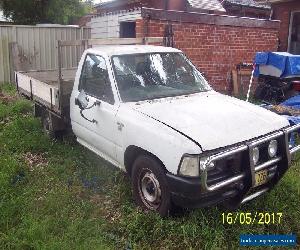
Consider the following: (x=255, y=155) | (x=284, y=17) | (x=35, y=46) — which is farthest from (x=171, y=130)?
(x=284, y=17)

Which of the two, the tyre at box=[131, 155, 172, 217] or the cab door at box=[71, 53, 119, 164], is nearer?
the tyre at box=[131, 155, 172, 217]

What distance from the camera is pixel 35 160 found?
5910 mm

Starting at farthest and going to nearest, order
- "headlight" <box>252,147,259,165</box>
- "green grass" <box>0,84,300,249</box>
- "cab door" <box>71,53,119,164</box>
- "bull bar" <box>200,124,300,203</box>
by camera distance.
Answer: "cab door" <box>71,53,119,164</box> → "headlight" <box>252,147,259,165</box> → "green grass" <box>0,84,300,249</box> → "bull bar" <box>200,124,300,203</box>

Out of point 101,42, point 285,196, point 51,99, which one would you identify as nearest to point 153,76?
point 101,42

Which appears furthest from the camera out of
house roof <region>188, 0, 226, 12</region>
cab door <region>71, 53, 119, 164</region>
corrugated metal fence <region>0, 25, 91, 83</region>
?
house roof <region>188, 0, 226, 12</region>

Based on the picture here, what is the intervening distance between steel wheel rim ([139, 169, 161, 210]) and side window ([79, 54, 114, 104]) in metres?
1.10

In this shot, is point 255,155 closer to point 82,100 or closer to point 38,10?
point 82,100

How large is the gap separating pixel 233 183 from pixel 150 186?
940 millimetres

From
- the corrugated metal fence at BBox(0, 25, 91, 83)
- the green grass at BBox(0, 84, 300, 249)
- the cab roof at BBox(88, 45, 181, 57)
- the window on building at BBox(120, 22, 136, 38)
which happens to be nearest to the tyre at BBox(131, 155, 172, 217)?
the green grass at BBox(0, 84, 300, 249)

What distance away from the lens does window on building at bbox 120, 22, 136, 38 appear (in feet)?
38.3

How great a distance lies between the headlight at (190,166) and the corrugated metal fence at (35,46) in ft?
32.3

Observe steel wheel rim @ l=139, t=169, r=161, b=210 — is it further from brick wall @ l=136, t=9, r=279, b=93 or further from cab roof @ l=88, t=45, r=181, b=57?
brick wall @ l=136, t=9, r=279, b=93

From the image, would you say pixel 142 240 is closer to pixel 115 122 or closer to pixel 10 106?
pixel 115 122

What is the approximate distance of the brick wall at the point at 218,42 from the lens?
9367 millimetres
